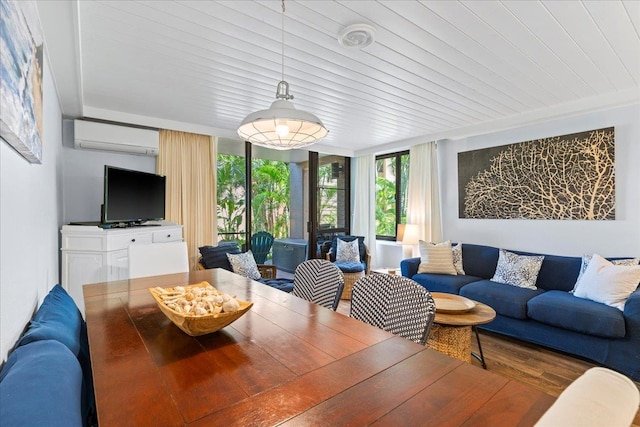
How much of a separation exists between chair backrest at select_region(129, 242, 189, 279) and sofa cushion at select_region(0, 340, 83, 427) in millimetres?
1664

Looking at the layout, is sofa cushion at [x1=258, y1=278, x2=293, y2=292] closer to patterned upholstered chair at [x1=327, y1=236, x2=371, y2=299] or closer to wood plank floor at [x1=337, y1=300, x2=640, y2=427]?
patterned upholstered chair at [x1=327, y1=236, x2=371, y2=299]

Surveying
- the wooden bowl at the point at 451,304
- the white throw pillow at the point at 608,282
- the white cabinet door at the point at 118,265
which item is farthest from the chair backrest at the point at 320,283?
the white throw pillow at the point at 608,282

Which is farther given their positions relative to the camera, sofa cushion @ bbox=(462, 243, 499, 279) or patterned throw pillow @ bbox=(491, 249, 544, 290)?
sofa cushion @ bbox=(462, 243, 499, 279)

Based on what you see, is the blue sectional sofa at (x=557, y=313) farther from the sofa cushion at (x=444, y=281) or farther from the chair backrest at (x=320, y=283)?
the chair backrest at (x=320, y=283)

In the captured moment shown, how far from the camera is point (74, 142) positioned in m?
3.30

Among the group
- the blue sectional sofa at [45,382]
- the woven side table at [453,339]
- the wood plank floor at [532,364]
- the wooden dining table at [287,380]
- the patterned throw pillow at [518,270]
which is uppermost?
the blue sectional sofa at [45,382]

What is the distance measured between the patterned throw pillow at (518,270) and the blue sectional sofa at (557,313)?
102 mm

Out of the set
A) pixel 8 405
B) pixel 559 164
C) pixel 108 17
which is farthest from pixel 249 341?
pixel 559 164

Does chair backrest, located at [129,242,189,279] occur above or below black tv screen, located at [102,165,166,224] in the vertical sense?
below

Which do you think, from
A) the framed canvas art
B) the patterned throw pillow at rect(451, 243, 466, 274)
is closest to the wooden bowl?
the patterned throw pillow at rect(451, 243, 466, 274)

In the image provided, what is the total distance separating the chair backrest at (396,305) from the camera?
1498mm

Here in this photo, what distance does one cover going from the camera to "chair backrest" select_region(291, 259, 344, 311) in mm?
2008

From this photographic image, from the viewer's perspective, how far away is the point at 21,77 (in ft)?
3.97

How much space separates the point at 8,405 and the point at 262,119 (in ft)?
4.62
